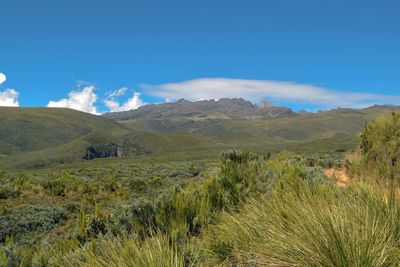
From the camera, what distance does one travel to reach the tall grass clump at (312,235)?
11.9ft

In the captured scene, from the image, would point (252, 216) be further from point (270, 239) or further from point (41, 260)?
point (41, 260)

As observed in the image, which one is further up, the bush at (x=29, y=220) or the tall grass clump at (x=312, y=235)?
the tall grass clump at (x=312, y=235)

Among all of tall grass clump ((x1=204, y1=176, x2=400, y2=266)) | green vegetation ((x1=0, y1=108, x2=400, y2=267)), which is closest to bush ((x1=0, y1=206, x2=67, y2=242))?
green vegetation ((x1=0, y1=108, x2=400, y2=267))

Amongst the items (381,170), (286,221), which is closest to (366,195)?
(286,221)

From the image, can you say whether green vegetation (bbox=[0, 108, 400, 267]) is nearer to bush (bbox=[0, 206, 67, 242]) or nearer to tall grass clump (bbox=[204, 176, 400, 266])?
tall grass clump (bbox=[204, 176, 400, 266])

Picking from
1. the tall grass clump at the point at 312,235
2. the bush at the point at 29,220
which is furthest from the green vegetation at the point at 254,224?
the bush at the point at 29,220

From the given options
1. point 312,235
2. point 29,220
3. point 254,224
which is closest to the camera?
point 312,235

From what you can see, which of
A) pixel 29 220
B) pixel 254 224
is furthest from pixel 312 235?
pixel 29 220

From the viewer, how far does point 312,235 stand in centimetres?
390

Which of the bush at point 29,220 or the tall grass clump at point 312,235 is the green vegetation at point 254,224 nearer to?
the tall grass clump at point 312,235

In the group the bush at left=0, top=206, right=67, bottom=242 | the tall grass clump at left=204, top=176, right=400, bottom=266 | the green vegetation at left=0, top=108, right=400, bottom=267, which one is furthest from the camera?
the bush at left=0, top=206, right=67, bottom=242

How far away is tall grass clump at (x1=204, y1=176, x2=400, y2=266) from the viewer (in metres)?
3.62

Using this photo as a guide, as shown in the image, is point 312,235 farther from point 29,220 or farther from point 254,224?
point 29,220

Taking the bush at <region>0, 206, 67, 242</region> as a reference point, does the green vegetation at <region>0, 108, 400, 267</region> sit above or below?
above
